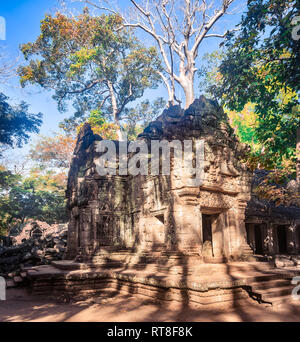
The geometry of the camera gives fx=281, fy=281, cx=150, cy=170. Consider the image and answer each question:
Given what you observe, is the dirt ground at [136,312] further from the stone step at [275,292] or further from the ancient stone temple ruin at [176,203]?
the ancient stone temple ruin at [176,203]

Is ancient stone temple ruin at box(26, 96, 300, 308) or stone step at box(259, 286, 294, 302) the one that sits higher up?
ancient stone temple ruin at box(26, 96, 300, 308)

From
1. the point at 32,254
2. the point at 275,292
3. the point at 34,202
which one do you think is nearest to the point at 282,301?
the point at 275,292

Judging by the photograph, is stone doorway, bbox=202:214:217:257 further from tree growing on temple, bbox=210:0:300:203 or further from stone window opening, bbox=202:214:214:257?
tree growing on temple, bbox=210:0:300:203

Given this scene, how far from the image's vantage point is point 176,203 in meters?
8.34

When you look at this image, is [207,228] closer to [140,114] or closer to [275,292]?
[275,292]

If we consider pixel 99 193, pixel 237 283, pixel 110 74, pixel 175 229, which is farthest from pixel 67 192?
pixel 110 74

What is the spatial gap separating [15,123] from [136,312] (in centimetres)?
1128

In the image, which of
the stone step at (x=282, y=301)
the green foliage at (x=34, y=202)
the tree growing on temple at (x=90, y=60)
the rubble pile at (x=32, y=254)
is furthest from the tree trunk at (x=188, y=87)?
the stone step at (x=282, y=301)

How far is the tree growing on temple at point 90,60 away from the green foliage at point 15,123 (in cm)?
1013

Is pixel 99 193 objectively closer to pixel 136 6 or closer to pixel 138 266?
pixel 138 266

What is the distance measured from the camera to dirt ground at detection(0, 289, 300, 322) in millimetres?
5602

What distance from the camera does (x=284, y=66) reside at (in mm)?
8484

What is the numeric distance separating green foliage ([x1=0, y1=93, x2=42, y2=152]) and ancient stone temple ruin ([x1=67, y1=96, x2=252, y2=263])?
4261 mm

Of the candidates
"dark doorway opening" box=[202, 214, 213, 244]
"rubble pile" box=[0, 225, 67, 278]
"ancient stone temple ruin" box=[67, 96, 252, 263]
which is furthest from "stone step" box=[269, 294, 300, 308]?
"rubble pile" box=[0, 225, 67, 278]
